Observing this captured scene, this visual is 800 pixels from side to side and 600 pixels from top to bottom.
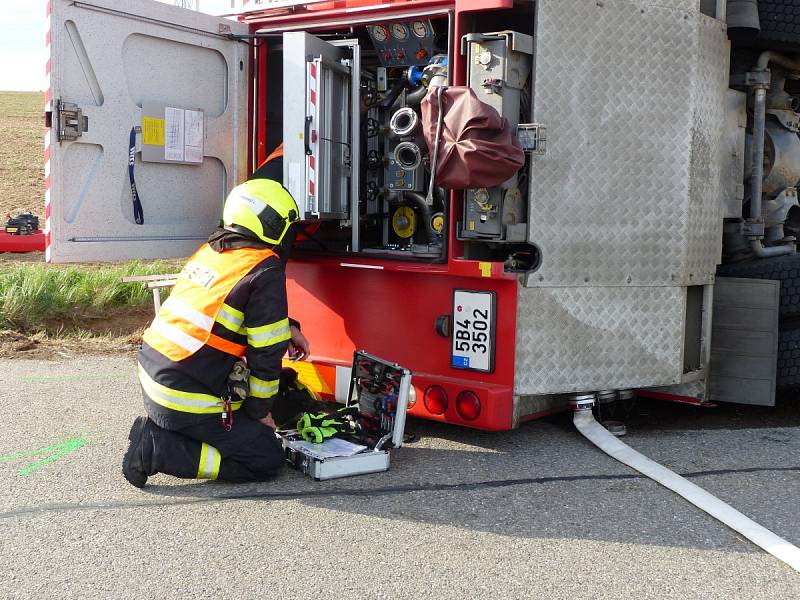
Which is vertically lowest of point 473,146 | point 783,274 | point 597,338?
point 597,338

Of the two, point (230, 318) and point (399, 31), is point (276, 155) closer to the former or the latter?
point (399, 31)

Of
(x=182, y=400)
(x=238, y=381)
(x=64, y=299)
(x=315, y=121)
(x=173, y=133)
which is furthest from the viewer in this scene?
(x=64, y=299)

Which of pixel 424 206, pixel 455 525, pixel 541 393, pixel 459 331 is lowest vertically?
pixel 455 525

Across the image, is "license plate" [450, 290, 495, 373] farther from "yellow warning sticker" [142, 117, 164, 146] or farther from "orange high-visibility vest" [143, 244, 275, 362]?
"yellow warning sticker" [142, 117, 164, 146]

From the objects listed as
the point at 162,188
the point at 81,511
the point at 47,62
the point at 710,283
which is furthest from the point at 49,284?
the point at 710,283

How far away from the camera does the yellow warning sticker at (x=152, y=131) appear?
16.9ft

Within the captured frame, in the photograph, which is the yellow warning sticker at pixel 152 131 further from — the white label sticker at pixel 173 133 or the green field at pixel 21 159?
the green field at pixel 21 159

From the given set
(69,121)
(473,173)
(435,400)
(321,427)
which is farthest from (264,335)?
(69,121)

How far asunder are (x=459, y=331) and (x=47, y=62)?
2.46m

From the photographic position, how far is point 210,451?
4215 millimetres

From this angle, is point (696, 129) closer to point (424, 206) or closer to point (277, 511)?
point (424, 206)

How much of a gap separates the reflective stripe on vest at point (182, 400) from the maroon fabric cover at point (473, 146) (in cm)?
150

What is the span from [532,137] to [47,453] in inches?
114

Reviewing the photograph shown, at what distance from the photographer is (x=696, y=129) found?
495 centimetres
